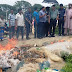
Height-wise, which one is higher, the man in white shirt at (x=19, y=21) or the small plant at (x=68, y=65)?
the man in white shirt at (x=19, y=21)

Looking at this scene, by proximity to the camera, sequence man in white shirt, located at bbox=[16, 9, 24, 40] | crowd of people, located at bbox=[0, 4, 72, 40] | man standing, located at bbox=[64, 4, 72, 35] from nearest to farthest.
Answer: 1. man in white shirt, located at bbox=[16, 9, 24, 40]
2. crowd of people, located at bbox=[0, 4, 72, 40]
3. man standing, located at bbox=[64, 4, 72, 35]

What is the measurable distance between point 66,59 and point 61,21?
4.35 m

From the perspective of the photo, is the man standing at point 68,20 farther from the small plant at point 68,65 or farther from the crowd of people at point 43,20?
the small plant at point 68,65

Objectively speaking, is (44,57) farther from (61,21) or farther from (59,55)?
(61,21)

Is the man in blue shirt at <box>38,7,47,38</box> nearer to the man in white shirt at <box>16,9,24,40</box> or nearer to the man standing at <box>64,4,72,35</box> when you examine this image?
the man in white shirt at <box>16,9,24,40</box>

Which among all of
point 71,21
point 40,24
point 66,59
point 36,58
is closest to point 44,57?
point 36,58

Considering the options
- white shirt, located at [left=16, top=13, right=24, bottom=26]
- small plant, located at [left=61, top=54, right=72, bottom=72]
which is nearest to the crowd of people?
white shirt, located at [left=16, top=13, right=24, bottom=26]

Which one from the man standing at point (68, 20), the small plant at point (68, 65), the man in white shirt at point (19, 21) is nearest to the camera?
the small plant at point (68, 65)

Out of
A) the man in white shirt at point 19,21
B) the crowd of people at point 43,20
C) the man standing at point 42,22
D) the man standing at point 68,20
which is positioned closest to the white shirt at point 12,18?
the crowd of people at point 43,20

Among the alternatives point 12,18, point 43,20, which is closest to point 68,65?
point 43,20

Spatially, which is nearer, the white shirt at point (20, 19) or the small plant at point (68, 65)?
the small plant at point (68, 65)

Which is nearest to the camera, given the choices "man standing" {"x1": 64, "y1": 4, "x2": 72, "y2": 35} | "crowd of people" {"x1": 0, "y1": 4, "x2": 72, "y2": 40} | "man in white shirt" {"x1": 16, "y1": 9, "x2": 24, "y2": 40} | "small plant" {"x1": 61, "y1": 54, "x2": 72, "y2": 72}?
"small plant" {"x1": 61, "y1": 54, "x2": 72, "y2": 72}

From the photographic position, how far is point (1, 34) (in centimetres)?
994

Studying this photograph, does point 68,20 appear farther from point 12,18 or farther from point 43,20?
point 12,18
